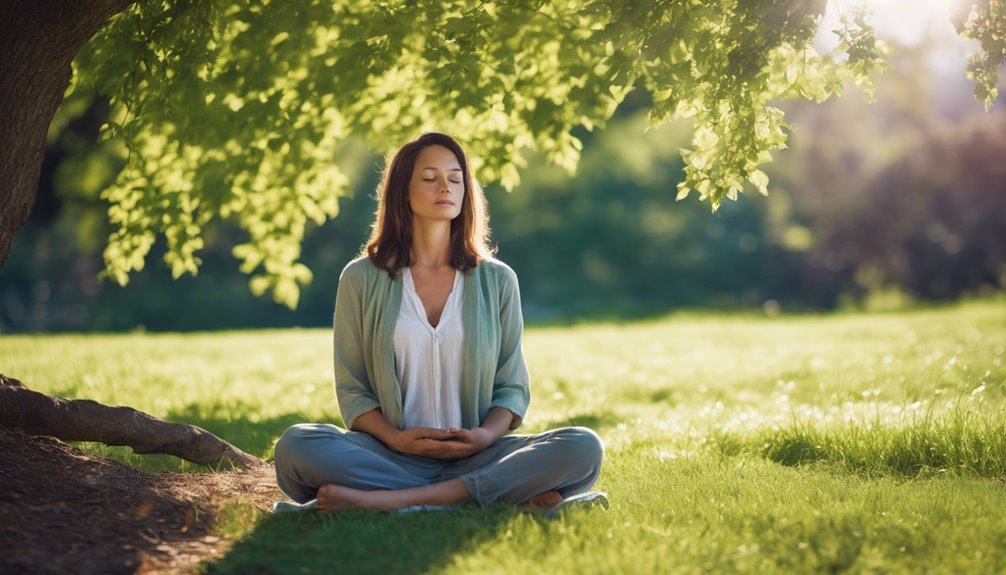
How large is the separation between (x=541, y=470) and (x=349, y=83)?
3.48 metres

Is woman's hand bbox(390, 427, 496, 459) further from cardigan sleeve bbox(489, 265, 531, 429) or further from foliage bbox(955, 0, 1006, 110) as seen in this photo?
foliage bbox(955, 0, 1006, 110)

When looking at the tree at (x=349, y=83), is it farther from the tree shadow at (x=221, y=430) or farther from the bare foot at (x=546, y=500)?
the bare foot at (x=546, y=500)

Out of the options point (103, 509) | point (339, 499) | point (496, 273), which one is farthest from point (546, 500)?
point (103, 509)

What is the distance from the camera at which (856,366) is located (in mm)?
10766

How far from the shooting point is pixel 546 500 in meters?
5.04

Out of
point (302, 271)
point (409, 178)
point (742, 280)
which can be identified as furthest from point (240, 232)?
point (409, 178)

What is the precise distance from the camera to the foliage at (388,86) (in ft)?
18.3

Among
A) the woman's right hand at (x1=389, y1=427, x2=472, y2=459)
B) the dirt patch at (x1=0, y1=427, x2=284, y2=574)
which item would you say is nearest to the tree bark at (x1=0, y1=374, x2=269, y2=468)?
the dirt patch at (x1=0, y1=427, x2=284, y2=574)

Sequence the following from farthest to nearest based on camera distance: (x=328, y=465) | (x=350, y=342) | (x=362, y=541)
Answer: (x=350, y=342) < (x=328, y=465) < (x=362, y=541)

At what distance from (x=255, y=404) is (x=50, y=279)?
27.6 meters

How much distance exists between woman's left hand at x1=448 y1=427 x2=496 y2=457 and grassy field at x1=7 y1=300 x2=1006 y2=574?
366 mm

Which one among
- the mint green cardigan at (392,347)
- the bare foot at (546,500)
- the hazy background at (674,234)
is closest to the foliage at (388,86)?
the mint green cardigan at (392,347)

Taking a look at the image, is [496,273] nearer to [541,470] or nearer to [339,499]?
[541,470]

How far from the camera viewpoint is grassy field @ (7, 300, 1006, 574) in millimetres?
4113
